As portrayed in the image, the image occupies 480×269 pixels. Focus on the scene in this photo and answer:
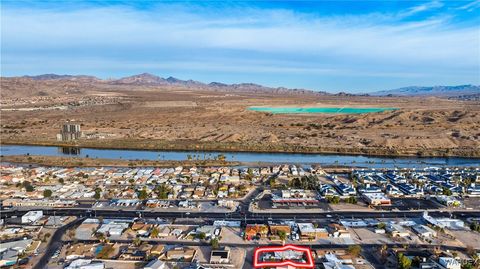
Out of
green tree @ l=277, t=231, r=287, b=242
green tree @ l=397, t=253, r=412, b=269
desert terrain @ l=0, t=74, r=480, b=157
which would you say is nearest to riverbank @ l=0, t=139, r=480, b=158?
desert terrain @ l=0, t=74, r=480, b=157

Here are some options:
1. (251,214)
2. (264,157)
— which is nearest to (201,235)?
(251,214)

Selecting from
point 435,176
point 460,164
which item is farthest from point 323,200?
point 460,164

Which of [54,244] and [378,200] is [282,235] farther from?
[54,244]

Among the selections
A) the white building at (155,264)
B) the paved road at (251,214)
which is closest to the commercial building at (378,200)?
the paved road at (251,214)

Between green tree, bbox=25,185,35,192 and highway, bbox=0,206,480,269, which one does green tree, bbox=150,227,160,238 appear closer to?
highway, bbox=0,206,480,269

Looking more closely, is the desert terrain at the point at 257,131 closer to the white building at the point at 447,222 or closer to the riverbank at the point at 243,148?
the riverbank at the point at 243,148
